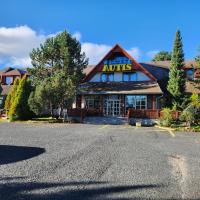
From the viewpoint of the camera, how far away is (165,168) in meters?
10.7

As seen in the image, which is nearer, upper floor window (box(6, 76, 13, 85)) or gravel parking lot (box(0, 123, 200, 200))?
gravel parking lot (box(0, 123, 200, 200))

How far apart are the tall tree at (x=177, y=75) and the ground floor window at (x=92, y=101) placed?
28.0 feet

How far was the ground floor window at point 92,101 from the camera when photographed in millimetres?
38594

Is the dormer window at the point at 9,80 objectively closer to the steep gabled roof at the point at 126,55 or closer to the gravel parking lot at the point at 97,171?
the steep gabled roof at the point at 126,55

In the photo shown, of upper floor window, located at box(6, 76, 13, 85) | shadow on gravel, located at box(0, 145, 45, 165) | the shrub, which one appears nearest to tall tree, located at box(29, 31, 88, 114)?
the shrub

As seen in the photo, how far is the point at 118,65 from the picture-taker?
3862cm

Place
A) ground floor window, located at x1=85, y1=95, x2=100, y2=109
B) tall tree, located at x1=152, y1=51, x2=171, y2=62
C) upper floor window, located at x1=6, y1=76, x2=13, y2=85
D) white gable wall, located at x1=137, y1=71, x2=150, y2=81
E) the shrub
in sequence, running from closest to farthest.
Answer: the shrub < white gable wall, located at x1=137, y1=71, x2=150, y2=81 < ground floor window, located at x1=85, y1=95, x2=100, y2=109 < upper floor window, located at x1=6, y1=76, x2=13, y2=85 < tall tree, located at x1=152, y1=51, x2=171, y2=62

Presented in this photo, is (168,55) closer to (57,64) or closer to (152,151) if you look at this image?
(57,64)

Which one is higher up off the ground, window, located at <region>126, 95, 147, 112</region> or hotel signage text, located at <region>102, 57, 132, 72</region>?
hotel signage text, located at <region>102, 57, 132, 72</region>

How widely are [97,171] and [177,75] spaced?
27477 mm

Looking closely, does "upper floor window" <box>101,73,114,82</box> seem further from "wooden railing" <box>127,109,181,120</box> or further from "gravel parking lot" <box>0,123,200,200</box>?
"gravel parking lot" <box>0,123,200,200</box>

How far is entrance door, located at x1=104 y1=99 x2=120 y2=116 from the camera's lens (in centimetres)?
3806

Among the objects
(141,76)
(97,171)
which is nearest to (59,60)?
(141,76)

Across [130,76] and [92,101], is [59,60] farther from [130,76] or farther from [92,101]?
[130,76]
